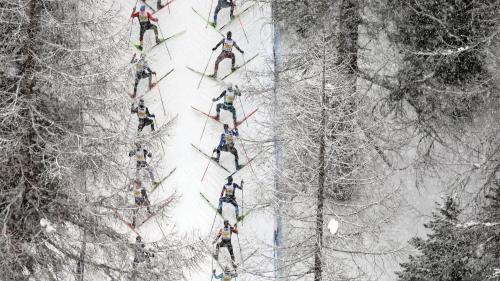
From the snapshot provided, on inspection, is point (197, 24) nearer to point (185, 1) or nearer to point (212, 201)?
point (185, 1)

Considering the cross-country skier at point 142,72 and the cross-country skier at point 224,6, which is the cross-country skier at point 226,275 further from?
the cross-country skier at point 224,6

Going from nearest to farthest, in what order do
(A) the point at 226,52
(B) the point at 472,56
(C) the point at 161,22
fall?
(B) the point at 472,56
(A) the point at 226,52
(C) the point at 161,22

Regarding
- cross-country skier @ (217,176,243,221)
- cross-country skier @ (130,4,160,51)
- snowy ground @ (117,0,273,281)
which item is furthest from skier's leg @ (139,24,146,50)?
cross-country skier @ (217,176,243,221)

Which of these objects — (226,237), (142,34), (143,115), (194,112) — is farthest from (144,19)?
(226,237)

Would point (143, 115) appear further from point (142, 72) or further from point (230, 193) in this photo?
point (230, 193)

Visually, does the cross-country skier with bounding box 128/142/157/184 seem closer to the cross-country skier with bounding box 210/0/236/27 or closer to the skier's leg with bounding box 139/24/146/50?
the skier's leg with bounding box 139/24/146/50

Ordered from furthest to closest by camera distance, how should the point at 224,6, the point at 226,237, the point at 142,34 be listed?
the point at 224,6 → the point at 142,34 → the point at 226,237

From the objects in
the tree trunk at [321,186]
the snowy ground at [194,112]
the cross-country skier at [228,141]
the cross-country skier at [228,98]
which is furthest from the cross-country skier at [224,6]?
the tree trunk at [321,186]

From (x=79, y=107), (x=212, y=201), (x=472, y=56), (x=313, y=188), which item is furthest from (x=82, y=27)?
(x=472, y=56)

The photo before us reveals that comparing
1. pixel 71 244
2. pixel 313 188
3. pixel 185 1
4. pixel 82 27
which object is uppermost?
pixel 185 1
